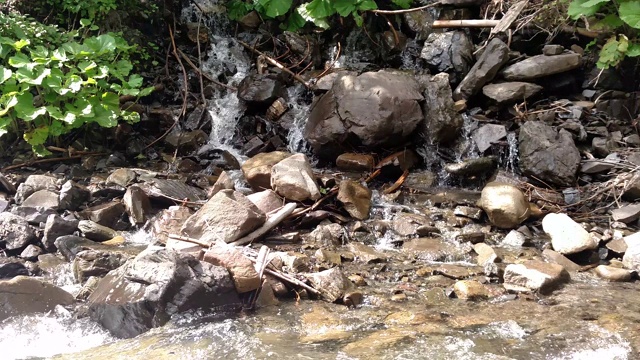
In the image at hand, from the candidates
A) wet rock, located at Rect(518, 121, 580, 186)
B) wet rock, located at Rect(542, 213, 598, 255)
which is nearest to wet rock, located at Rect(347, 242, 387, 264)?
wet rock, located at Rect(542, 213, 598, 255)

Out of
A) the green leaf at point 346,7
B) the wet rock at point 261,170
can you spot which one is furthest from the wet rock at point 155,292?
the green leaf at point 346,7

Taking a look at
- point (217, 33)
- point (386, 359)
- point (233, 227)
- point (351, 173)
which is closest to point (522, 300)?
point (386, 359)

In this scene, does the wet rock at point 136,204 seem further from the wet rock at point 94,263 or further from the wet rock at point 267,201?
the wet rock at point 267,201

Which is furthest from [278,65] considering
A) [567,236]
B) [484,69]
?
[567,236]

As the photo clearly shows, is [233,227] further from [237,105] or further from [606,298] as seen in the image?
[237,105]

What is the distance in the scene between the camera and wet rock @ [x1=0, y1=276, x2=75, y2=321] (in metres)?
3.64

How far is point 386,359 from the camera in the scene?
120 inches

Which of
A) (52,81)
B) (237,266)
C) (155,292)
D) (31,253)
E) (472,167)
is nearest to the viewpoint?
(155,292)

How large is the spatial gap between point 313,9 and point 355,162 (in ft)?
10.4

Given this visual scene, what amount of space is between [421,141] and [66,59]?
4505 mm

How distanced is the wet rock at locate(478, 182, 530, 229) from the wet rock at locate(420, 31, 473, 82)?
109 inches

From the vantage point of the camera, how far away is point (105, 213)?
5.49 m

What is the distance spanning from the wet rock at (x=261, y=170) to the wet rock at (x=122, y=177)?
133 cm

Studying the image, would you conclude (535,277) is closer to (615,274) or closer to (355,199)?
(615,274)
